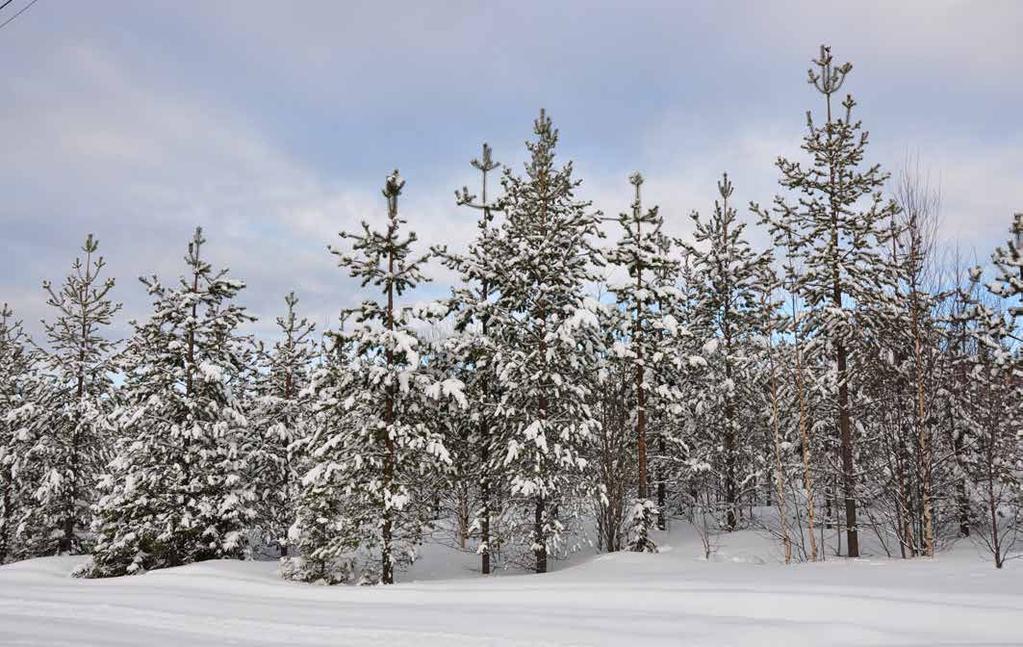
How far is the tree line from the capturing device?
17734mm

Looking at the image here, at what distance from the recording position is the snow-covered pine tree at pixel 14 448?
2611 cm

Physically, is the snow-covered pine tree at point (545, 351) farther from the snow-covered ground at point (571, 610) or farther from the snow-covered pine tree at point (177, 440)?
the snow-covered pine tree at point (177, 440)

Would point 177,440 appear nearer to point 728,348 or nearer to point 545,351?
point 545,351

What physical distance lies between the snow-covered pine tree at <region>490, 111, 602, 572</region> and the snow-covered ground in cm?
366

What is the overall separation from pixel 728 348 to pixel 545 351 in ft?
34.7

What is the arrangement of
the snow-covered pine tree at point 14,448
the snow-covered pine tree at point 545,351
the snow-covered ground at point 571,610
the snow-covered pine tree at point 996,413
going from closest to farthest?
the snow-covered ground at point 571,610
the snow-covered pine tree at point 996,413
the snow-covered pine tree at point 545,351
the snow-covered pine tree at point 14,448

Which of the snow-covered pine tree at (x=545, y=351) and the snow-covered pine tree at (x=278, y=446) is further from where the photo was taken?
the snow-covered pine tree at (x=278, y=446)

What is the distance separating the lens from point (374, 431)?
59.5 ft

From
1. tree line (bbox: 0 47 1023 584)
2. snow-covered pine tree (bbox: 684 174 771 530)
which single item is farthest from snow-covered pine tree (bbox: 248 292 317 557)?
snow-covered pine tree (bbox: 684 174 771 530)

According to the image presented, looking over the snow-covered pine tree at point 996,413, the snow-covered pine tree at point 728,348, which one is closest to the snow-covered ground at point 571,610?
the snow-covered pine tree at point 996,413

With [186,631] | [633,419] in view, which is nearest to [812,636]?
[186,631]

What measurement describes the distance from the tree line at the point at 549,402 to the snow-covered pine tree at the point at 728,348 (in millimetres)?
230

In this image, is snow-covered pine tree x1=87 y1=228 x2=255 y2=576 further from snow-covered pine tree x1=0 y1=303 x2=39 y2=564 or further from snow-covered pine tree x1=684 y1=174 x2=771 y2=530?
snow-covered pine tree x1=684 y1=174 x2=771 y2=530

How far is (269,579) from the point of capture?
58.1 feet
